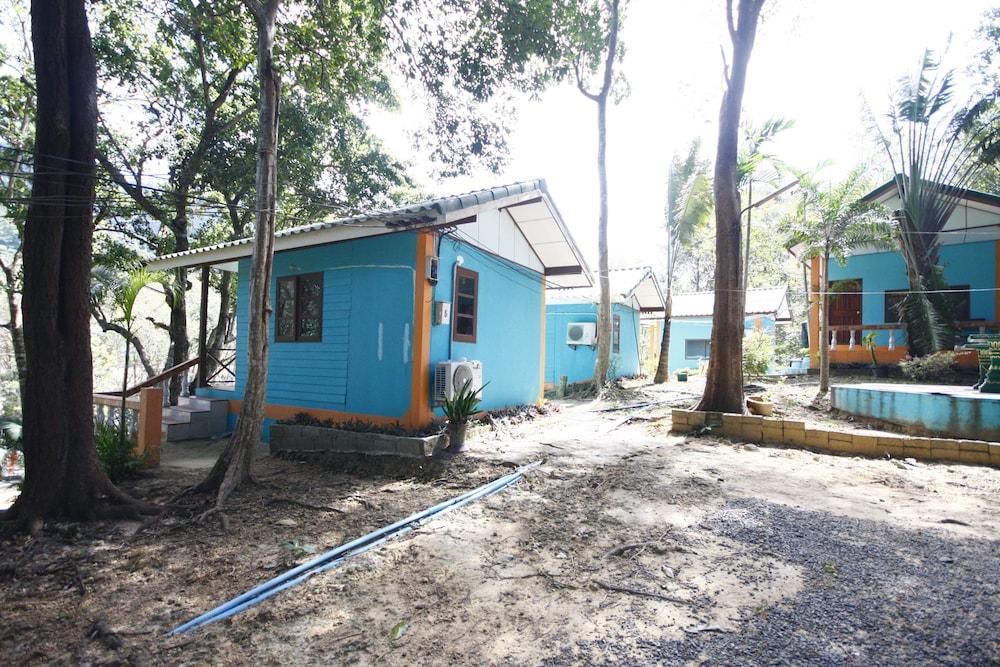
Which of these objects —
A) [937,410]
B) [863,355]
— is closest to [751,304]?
[863,355]

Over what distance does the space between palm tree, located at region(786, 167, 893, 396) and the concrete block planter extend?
8.61 m

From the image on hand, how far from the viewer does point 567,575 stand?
3.21 meters

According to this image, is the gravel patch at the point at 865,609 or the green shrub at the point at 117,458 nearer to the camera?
the gravel patch at the point at 865,609

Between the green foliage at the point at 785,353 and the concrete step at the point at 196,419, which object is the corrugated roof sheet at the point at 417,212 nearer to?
the concrete step at the point at 196,419

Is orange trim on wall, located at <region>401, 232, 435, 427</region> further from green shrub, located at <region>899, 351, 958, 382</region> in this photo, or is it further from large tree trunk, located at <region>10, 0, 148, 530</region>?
green shrub, located at <region>899, 351, 958, 382</region>

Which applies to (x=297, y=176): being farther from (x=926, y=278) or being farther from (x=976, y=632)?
(x=926, y=278)

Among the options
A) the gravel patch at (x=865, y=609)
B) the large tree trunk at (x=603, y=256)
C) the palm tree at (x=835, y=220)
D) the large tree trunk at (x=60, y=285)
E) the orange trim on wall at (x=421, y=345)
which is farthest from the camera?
the large tree trunk at (x=603, y=256)

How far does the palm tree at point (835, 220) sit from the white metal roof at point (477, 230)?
472 centimetres

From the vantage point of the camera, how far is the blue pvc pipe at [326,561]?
283cm

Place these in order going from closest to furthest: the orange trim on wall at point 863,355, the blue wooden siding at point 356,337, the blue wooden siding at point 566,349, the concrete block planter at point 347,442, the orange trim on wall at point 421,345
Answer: the concrete block planter at point 347,442 → the orange trim on wall at point 421,345 → the blue wooden siding at point 356,337 → the orange trim on wall at point 863,355 → the blue wooden siding at point 566,349

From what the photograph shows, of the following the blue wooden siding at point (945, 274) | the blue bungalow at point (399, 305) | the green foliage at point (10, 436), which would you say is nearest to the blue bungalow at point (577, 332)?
the blue bungalow at point (399, 305)

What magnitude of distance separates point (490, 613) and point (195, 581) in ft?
6.76

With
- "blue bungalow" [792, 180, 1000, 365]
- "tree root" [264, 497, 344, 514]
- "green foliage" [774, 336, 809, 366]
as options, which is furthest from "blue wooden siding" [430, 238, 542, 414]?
"green foliage" [774, 336, 809, 366]

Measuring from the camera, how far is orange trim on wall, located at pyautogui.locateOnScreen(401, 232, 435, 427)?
7160 millimetres
